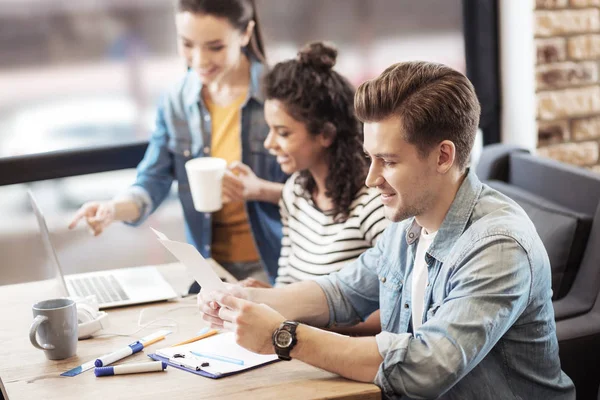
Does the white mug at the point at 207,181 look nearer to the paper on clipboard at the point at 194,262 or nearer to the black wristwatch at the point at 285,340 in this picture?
the paper on clipboard at the point at 194,262

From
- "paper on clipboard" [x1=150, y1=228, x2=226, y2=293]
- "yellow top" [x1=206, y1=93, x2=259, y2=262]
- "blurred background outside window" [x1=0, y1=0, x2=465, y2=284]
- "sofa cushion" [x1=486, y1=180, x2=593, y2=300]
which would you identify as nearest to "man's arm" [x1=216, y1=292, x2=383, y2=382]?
"paper on clipboard" [x1=150, y1=228, x2=226, y2=293]

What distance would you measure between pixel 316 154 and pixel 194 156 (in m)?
0.63

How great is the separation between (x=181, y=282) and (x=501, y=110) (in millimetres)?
1782

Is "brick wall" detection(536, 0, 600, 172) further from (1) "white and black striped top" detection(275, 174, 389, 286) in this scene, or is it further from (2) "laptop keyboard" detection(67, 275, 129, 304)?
(2) "laptop keyboard" detection(67, 275, 129, 304)

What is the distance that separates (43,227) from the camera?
201cm

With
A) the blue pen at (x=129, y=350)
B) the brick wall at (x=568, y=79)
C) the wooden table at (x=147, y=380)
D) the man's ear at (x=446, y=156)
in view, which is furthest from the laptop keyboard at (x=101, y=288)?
the brick wall at (x=568, y=79)

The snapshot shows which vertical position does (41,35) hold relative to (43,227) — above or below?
above

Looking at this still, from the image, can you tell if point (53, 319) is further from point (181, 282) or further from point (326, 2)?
point (326, 2)

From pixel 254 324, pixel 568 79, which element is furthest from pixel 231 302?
pixel 568 79

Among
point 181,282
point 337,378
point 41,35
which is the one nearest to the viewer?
point 337,378

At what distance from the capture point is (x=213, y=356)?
166 cm

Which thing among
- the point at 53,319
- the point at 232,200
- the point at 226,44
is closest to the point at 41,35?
the point at 226,44

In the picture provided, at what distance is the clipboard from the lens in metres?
1.58

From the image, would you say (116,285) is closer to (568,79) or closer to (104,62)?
(104,62)
